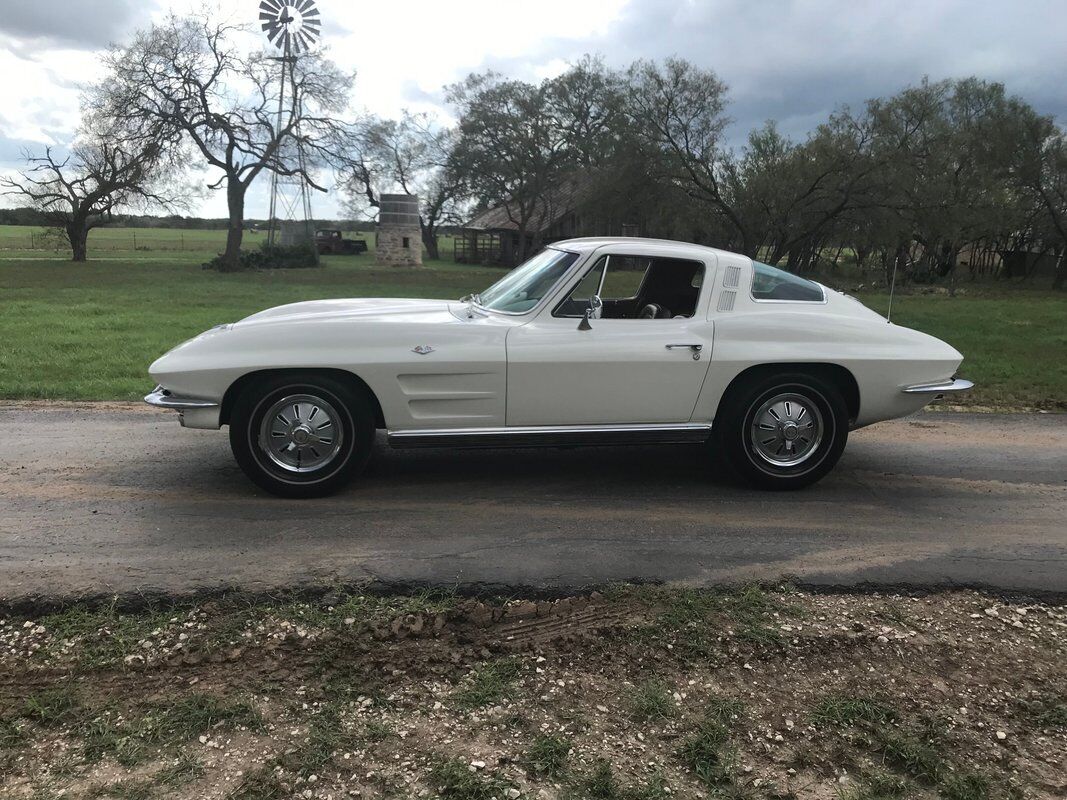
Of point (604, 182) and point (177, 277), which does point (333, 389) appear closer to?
point (604, 182)

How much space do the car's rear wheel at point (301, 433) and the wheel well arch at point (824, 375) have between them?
7.72 feet

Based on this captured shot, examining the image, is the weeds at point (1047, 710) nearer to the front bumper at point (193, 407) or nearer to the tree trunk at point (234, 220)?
the front bumper at point (193, 407)

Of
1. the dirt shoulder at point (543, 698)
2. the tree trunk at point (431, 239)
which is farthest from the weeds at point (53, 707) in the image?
the tree trunk at point (431, 239)

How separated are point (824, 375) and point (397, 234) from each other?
45.6 metres

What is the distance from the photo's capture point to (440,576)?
156 inches

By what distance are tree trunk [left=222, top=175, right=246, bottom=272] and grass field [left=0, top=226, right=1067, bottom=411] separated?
1734 millimetres

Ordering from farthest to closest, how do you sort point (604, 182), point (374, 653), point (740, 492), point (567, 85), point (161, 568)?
point (567, 85) < point (604, 182) < point (740, 492) < point (161, 568) < point (374, 653)

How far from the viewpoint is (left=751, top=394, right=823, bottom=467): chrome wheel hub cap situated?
5.28m

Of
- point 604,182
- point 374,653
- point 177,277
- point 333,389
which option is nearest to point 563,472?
Result: point 333,389

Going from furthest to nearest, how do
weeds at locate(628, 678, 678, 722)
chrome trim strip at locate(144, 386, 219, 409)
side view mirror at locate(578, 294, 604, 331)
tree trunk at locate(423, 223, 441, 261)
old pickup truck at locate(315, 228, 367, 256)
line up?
tree trunk at locate(423, 223, 441, 261)
old pickup truck at locate(315, 228, 367, 256)
side view mirror at locate(578, 294, 604, 331)
chrome trim strip at locate(144, 386, 219, 409)
weeds at locate(628, 678, 678, 722)

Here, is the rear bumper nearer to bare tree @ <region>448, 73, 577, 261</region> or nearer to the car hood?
the car hood

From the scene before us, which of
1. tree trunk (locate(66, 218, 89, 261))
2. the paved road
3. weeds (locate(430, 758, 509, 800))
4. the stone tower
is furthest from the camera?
the stone tower

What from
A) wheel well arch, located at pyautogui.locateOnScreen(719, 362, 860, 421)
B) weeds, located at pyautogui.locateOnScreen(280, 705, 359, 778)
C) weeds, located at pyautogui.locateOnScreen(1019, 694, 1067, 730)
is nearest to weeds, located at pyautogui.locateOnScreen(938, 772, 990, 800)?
weeds, located at pyautogui.locateOnScreen(1019, 694, 1067, 730)

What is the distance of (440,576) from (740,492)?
92.0 inches
